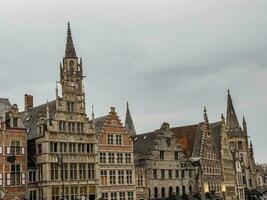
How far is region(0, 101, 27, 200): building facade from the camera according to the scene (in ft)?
170

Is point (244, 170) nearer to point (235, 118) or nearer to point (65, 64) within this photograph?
point (235, 118)

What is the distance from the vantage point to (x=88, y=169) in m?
58.3

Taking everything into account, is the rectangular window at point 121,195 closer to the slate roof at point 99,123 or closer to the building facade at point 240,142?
the slate roof at point 99,123

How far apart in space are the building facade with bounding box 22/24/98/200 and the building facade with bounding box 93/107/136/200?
1.53 m

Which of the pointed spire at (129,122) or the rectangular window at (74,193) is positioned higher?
the pointed spire at (129,122)

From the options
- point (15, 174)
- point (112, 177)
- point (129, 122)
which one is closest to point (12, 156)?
point (15, 174)

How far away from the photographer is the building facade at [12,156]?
51.8 m

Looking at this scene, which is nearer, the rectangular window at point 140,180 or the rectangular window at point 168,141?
the rectangular window at point 140,180

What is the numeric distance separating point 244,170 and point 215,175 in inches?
919

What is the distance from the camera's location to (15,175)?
52.7 metres

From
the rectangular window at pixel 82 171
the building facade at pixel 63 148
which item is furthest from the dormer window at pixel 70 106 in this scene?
the rectangular window at pixel 82 171

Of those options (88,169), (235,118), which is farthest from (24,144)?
(235,118)

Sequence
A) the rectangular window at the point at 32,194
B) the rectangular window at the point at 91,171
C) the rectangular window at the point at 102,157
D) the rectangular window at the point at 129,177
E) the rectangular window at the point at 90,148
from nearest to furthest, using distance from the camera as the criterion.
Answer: the rectangular window at the point at 32,194 → the rectangular window at the point at 91,171 → the rectangular window at the point at 90,148 → the rectangular window at the point at 102,157 → the rectangular window at the point at 129,177

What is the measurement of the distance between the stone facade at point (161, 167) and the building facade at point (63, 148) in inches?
339
